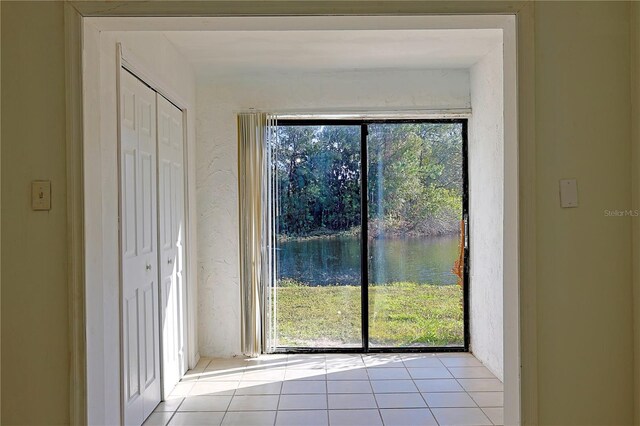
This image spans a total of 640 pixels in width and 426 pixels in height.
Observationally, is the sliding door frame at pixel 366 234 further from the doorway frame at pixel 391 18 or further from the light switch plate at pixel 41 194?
the light switch plate at pixel 41 194

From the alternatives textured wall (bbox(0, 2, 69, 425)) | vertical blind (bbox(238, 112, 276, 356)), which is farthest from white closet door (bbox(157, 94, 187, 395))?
textured wall (bbox(0, 2, 69, 425))

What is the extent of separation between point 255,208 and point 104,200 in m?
2.07

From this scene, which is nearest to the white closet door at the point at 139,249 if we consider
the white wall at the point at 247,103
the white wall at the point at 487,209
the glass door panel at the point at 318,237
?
the white wall at the point at 247,103

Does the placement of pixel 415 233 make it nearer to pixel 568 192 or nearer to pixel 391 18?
pixel 568 192

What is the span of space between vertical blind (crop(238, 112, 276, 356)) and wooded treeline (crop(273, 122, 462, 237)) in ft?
0.53

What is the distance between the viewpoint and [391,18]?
199 cm

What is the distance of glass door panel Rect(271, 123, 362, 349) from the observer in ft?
15.0

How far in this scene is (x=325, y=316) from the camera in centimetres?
463

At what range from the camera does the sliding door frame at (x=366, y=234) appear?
4.57 metres

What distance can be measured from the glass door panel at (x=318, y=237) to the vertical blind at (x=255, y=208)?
0.12m

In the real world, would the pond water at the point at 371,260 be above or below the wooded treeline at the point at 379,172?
below

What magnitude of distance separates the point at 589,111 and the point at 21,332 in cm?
218

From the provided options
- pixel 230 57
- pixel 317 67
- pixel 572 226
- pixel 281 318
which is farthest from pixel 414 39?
pixel 281 318

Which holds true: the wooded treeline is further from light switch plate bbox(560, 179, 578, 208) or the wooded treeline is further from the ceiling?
light switch plate bbox(560, 179, 578, 208)
